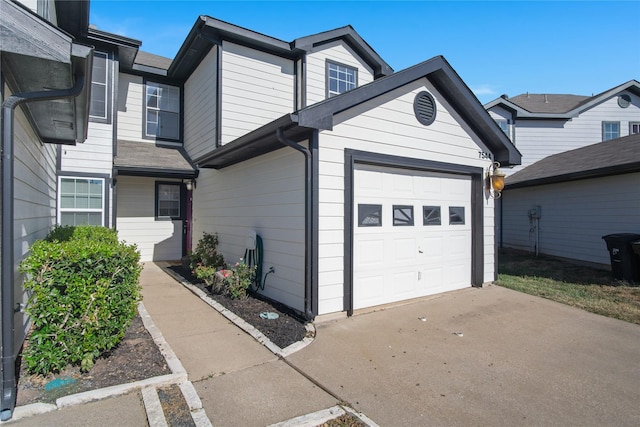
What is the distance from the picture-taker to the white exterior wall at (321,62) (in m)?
9.88

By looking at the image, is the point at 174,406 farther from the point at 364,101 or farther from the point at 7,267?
the point at 364,101

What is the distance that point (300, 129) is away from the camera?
508cm

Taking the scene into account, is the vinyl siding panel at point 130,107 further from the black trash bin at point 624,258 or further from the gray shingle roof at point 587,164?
the black trash bin at point 624,258

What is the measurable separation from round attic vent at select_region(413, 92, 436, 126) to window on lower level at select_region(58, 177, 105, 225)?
7769mm

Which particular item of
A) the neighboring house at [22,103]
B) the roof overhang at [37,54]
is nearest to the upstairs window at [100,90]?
the neighboring house at [22,103]

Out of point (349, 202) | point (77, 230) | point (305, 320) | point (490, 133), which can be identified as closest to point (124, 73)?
point (77, 230)

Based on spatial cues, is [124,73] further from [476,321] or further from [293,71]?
[476,321]

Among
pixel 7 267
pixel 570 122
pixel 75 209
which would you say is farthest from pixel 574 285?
pixel 75 209

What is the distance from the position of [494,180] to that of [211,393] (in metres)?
6.86

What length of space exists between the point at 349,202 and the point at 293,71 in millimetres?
6028

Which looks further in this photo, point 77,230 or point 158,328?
point 77,230

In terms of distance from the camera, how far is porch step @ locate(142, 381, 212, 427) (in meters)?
2.67

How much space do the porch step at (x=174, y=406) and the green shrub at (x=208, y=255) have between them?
4.95 meters

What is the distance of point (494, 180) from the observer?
7.52 metres
